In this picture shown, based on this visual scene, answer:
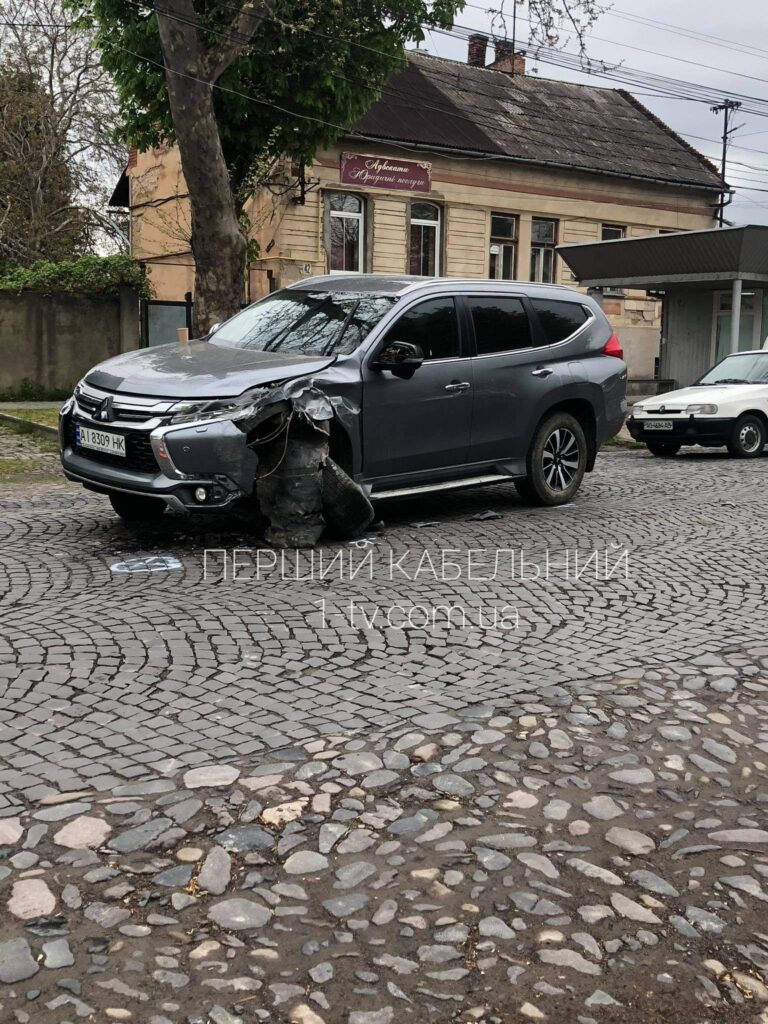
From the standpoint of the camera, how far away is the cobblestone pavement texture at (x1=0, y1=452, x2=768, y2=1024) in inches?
106

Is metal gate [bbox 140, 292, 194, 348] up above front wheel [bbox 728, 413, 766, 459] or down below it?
above

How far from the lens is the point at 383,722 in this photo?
4.41m

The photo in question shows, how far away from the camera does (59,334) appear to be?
72.5 feet

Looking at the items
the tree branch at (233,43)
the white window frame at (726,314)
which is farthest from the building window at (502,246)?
the tree branch at (233,43)

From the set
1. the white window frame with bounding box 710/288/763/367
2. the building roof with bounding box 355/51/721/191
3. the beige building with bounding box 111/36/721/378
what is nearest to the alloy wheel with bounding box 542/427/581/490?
the beige building with bounding box 111/36/721/378

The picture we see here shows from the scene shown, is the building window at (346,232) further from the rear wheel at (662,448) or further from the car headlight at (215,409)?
the car headlight at (215,409)

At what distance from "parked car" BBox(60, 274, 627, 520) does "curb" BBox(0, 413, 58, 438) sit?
670 centimetres

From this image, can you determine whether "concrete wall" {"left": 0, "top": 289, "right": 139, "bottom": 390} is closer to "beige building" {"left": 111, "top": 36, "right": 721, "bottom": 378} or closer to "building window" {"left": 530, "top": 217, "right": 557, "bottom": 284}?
"beige building" {"left": 111, "top": 36, "right": 721, "bottom": 378}

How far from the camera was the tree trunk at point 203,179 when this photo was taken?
13336 millimetres

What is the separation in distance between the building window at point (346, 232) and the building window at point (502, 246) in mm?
4673

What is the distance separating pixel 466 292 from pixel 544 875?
6711 millimetres

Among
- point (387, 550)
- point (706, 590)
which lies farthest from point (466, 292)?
point (706, 590)

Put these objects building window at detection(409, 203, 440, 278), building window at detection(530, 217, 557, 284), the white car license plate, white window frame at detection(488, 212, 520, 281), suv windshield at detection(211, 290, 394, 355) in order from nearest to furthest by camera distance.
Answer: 1. the white car license plate
2. suv windshield at detection(211, 290, 394, 355)
3. building window at detection(409, 203, 440, 278)
4. white window frame at detection(488, 212, 520, 281)
5. building window at detection(530, 217, 557, 284)

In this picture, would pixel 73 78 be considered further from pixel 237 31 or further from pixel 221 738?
pixel 221 738
